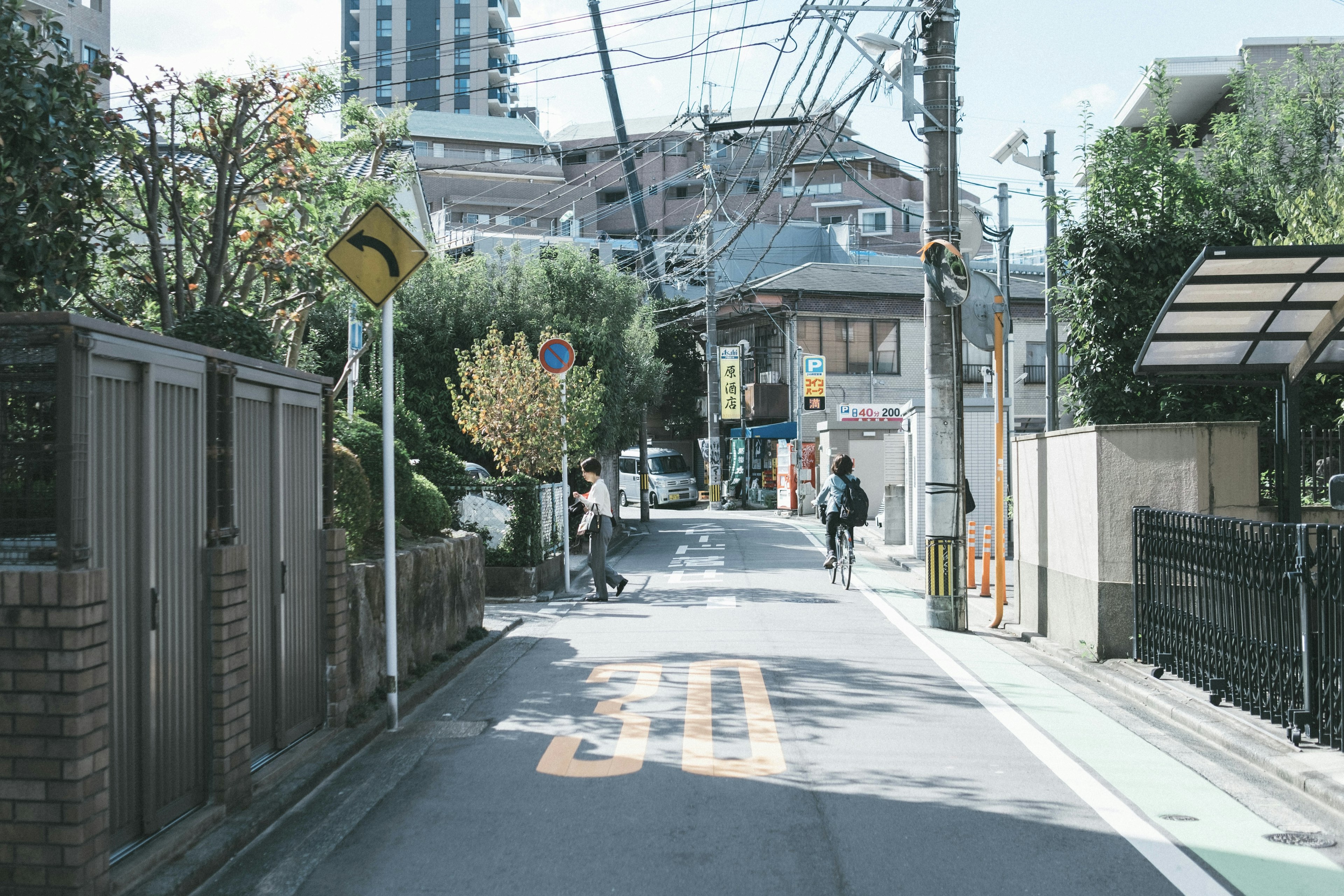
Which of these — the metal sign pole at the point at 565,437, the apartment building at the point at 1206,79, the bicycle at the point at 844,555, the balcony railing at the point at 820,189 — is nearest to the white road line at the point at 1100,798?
the bicycle at the point at 844,555

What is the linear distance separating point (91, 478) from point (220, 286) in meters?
6.60

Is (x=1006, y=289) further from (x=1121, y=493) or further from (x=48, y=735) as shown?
(x=48, y=735)

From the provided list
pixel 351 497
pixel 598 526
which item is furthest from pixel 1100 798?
pixel 598 526

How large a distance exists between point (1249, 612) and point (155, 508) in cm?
630

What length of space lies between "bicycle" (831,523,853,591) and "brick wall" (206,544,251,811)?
1119cm

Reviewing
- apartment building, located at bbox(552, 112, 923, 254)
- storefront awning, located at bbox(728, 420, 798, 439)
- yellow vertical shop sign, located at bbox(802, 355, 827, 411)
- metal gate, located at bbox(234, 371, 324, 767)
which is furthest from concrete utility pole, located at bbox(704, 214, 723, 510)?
metal gate, located at bbox(234, 371, 324, 767)

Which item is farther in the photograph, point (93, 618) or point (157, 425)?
point (157, 425)

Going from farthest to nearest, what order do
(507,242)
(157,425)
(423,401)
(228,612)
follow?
(507,242) < (423,401) < (228,612) < (157,425)

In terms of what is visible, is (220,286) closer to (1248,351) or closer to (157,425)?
(157,425)

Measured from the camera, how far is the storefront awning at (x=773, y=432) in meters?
44.3

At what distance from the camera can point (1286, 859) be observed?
4.66 meters

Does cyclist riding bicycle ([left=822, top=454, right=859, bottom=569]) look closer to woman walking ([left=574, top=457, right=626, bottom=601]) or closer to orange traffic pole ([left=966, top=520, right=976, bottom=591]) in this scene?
orange traffic pole ([left=966, top=520, right=976, bottom=591])

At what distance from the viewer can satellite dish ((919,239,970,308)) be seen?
40.2 ft

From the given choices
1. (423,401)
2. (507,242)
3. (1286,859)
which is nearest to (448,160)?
(507,242)
